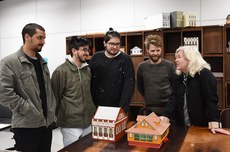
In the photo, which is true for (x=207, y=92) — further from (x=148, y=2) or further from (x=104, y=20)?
(x=104, y=20)

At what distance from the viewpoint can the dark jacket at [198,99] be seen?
2357 mm

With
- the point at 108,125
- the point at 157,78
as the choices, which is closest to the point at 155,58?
the point at 157,78

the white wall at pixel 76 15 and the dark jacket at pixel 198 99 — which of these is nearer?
the dark jacket at pixel 198 99

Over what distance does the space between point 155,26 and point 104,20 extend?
1.49 meters

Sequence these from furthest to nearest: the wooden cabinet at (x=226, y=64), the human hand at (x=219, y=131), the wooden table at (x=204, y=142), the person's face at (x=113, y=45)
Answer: the wooden cabinet at (x=226, y=64) < the person's face at (x=113, y=45) < the human hand at (x=219, y=131) < the wooden table at (x=204, y=142)

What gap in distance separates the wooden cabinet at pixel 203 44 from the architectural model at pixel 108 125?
106 inches

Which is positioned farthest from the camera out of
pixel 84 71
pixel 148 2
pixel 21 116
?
pixel 148 2

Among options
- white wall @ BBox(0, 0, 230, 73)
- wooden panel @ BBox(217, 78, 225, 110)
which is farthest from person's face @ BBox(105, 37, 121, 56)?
white wall @ BBox(0, 0, 230, 73)

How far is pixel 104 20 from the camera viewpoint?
5641mm

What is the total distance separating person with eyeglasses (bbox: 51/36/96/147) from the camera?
2529mm

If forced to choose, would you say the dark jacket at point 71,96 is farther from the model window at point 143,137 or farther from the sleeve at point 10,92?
the model window at point 143,137

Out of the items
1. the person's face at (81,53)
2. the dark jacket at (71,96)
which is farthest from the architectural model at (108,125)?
the person's face at (81,53)

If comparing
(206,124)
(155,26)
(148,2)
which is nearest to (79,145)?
(206,124)

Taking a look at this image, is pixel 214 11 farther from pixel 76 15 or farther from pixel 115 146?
pixel 115 146
